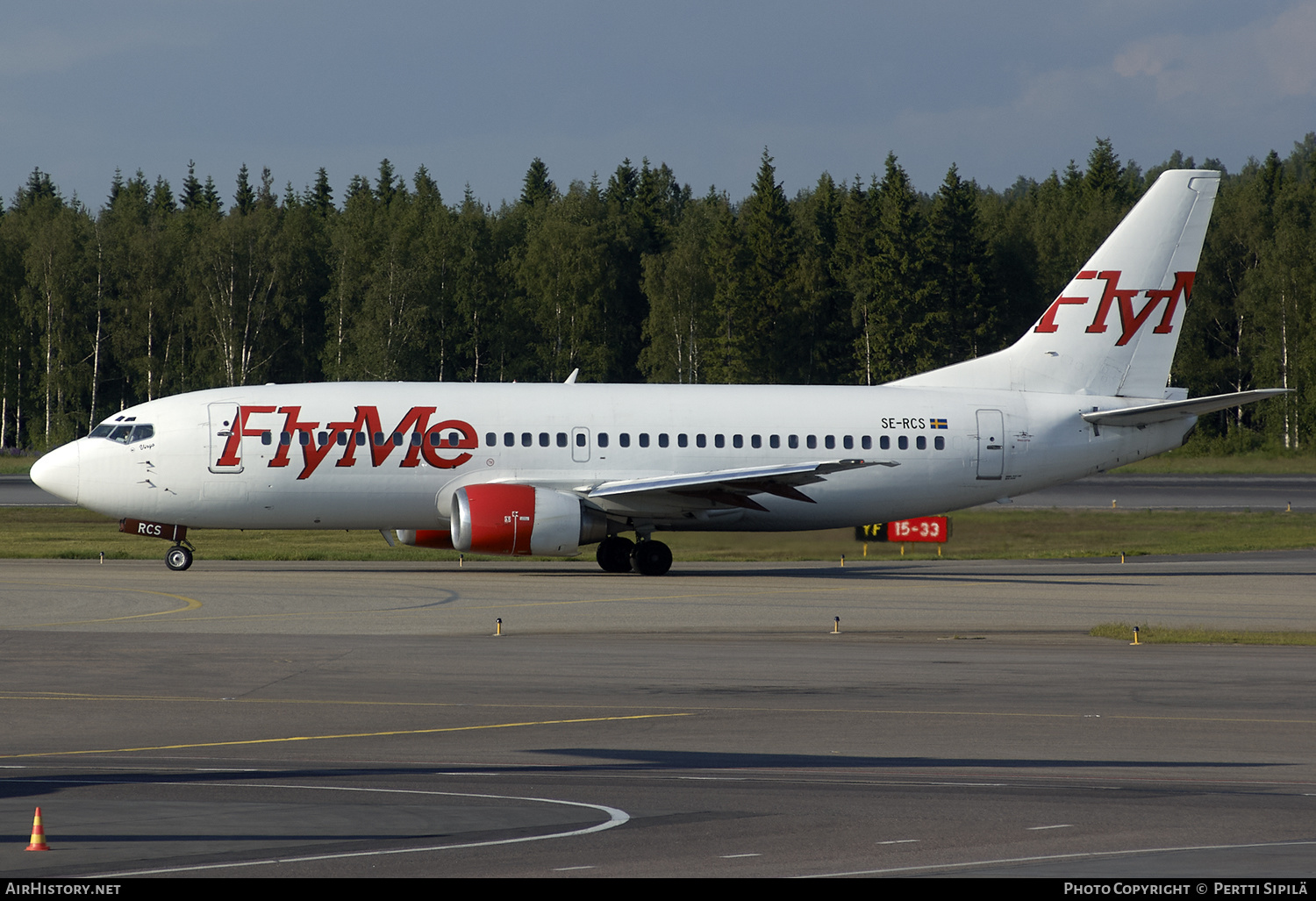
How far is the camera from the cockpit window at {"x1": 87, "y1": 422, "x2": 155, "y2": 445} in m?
33.3

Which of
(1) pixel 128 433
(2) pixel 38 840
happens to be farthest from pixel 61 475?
(2) pixel 38 840

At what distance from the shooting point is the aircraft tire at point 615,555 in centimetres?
3559

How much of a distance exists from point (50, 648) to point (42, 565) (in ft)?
46.4

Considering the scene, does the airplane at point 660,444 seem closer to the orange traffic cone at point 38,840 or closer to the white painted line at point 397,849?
the white painted line at point 397,849

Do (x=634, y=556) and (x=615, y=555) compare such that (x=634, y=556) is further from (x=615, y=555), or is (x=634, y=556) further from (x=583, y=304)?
(x=583, y=304)

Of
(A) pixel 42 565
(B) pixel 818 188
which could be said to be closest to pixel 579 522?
(A) pixel 42 565

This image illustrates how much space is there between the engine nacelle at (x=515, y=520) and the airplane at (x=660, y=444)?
4cm

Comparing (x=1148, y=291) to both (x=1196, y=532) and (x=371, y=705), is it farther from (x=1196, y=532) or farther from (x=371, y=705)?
(x=371, y=705)

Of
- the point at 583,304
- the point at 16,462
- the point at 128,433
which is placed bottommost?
the point at 128,433

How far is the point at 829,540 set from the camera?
37094 millimetres

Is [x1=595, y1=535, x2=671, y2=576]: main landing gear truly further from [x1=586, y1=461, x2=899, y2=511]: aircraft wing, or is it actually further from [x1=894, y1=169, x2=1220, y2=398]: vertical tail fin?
[x1=894, y1=169, x2=1220, y2=398]: vertical tail fin

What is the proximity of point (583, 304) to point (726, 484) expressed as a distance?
71.1 metres

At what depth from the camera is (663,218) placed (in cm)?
12475

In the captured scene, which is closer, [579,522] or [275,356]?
[579,522]
